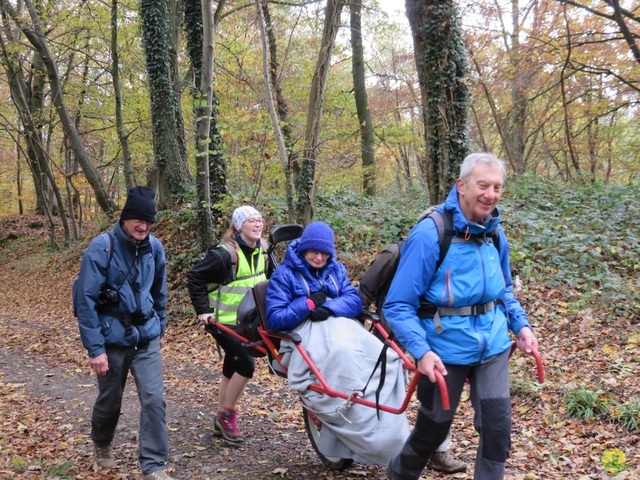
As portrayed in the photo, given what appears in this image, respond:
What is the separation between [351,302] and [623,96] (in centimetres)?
1562

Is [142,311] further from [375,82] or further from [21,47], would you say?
[375,82]

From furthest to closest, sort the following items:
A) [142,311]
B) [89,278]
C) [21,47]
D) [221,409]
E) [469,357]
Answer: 1. [21,47]
2. [221,409]
3. [142,311]
4. [89,278]
5. [469,357]

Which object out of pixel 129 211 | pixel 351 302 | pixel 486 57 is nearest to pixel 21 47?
pixel 486 57

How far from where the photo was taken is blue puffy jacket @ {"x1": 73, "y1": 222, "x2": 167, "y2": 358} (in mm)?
3928

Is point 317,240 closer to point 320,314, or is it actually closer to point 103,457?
point 320,314

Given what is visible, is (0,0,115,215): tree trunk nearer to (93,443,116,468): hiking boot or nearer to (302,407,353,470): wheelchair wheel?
(93,443,116,468): hiking boot

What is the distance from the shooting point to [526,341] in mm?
3123

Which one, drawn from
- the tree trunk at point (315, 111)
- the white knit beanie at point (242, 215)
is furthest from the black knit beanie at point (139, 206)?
the tree trunk at point (315, 111)

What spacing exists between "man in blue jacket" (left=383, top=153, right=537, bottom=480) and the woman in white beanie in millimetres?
2216

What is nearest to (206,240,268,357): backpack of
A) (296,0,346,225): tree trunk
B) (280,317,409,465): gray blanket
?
(280,317,409,465): gray blanket

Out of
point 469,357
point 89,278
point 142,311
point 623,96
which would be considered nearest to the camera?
point 469,357

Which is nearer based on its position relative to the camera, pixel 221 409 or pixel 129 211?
pixel 129 211

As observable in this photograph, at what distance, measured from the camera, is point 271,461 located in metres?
4.65

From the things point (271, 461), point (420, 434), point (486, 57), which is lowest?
point (271, 461)
